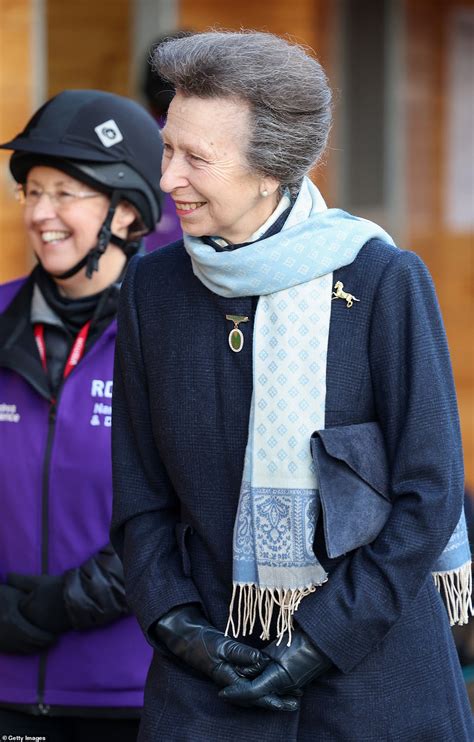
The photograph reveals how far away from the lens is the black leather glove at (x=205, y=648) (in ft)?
8.07

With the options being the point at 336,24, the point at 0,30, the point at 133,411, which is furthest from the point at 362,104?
the point at 133,411

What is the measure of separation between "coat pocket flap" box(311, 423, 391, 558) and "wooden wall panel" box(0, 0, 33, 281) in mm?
3336

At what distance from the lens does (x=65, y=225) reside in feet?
11.2

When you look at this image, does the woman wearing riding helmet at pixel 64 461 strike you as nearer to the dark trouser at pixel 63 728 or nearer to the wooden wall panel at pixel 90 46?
the dark trouser at pixel 63 728

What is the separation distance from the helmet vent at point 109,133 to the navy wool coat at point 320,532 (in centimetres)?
82

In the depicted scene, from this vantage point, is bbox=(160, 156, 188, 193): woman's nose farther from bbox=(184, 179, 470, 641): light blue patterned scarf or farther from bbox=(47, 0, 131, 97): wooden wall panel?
bbox=(47, 0, 131, 97): wooden wall panel

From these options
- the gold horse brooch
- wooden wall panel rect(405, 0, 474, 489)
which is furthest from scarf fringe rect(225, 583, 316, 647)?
wooden wall panel rect(405, 0, 474, 489)

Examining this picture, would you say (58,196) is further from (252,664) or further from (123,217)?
(252,664)

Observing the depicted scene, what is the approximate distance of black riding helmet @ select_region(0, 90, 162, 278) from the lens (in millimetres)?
3393

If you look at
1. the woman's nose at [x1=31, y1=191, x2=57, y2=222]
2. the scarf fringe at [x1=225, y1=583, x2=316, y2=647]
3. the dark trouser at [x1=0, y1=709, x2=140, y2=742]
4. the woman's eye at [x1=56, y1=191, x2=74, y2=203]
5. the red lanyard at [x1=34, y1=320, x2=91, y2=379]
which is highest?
the woman's eye at [x1=56, y1=191, x2=74, y2=203]

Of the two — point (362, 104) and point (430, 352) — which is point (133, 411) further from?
point (362, 104)

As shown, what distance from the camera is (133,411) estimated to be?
106 inches

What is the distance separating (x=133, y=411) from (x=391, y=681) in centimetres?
70

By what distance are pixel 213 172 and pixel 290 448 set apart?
51cm
